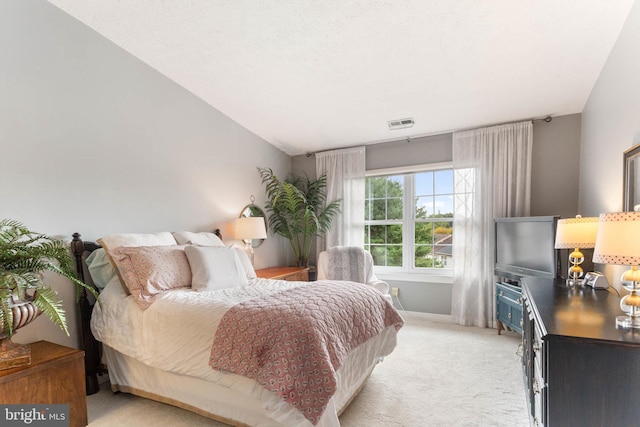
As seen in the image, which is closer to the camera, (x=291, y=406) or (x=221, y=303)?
(x=291, y=406)

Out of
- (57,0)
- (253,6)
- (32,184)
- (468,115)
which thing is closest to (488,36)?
(468,115)

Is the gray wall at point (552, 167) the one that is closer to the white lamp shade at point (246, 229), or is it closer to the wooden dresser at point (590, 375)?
the white lamp shade at point (246, 229)

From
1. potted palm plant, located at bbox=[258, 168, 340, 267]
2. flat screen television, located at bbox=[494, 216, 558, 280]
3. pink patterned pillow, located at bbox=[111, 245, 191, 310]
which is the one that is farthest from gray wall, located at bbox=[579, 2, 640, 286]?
pink patterned pillow, located at bbox=[111, 245, 191, 310]

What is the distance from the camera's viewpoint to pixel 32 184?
219 cm

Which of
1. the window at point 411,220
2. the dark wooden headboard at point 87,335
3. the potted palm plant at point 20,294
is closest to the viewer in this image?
the potted palm plant at point 20,294

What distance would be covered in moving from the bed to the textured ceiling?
5.40ft

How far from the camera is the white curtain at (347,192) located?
440 centimetres

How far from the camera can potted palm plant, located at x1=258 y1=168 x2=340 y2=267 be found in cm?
432

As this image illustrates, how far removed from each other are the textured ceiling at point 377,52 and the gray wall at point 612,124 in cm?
16

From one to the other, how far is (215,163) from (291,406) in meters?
2.79

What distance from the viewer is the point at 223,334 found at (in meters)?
1.72

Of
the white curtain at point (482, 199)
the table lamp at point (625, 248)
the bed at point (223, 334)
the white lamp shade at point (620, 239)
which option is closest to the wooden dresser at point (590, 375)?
the table lamp at point (625, 248)

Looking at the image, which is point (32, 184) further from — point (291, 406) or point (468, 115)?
point (468, 115)

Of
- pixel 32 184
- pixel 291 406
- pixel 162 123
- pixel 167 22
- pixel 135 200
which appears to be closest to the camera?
pixel 291 406
